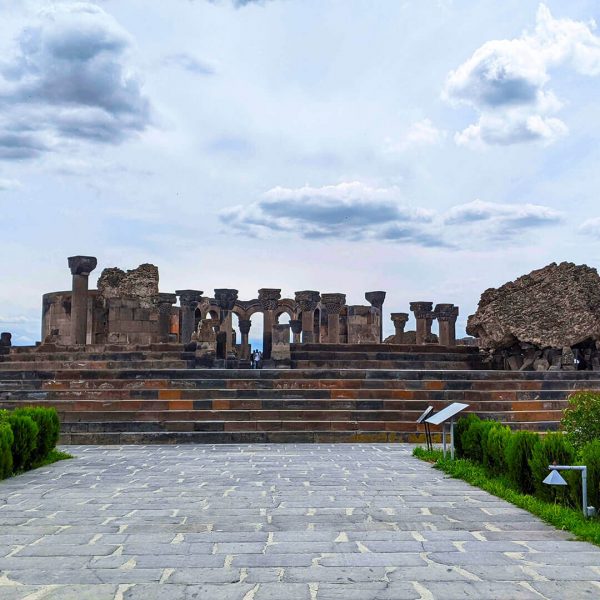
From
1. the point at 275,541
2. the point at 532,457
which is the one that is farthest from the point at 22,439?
the point at 532,457

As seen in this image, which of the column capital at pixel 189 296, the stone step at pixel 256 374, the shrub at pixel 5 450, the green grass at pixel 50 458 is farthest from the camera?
the column capital at pixel 189 296

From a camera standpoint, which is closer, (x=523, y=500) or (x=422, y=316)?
(x=523, y=500)

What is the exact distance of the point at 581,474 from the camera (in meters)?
6.45

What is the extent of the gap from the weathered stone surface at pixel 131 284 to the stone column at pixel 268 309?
6.06m

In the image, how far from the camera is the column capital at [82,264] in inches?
984

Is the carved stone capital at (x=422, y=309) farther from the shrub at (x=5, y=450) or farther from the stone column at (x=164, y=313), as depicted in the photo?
the shrub at (x=5, y=450)

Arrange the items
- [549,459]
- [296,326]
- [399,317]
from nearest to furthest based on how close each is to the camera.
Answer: [549,459], [399,317], [296,326]

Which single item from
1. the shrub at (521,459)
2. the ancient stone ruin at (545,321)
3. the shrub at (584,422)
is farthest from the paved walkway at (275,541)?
the ancient stone ruin at (545,321)

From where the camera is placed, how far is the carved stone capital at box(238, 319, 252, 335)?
124ft

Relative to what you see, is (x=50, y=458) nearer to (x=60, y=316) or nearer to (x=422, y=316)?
(x=60, y=316)

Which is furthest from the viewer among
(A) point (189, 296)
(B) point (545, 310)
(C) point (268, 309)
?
(A) point (189, 296)

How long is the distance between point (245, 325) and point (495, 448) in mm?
29479

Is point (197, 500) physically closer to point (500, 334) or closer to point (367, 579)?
Result: point (367, 579)

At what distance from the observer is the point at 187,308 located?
1081 inches
